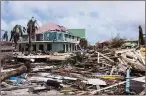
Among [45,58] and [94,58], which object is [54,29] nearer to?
[45,58]

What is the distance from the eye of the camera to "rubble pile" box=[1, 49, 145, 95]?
34.3ft

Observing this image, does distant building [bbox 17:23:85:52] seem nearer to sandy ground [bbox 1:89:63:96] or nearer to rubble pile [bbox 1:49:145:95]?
rubble pile [bbox 1:49:145:95]

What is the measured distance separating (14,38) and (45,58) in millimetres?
11919

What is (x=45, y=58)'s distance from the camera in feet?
78.8

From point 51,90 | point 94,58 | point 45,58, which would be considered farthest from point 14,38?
point 51,90

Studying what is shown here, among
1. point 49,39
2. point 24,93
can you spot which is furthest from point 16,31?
point 24,93

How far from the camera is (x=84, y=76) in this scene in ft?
44.4

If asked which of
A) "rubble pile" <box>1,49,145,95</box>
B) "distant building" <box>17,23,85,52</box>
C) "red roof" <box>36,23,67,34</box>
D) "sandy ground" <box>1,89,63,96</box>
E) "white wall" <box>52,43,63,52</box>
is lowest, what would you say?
"sandy ground" <box>1,89,63,96</box>

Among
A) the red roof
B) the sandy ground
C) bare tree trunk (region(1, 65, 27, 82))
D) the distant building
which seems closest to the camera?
the sandy ground

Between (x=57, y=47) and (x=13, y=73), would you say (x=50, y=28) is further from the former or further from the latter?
(x=13, y=73)

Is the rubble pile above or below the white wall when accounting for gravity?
below

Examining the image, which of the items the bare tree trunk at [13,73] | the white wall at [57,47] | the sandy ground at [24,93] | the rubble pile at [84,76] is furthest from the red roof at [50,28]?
the sandy ground at [24,93]

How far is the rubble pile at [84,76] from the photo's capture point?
10445 mm

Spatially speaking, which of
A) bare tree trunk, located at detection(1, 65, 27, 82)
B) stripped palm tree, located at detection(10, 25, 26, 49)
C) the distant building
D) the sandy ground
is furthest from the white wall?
the sandy ground
